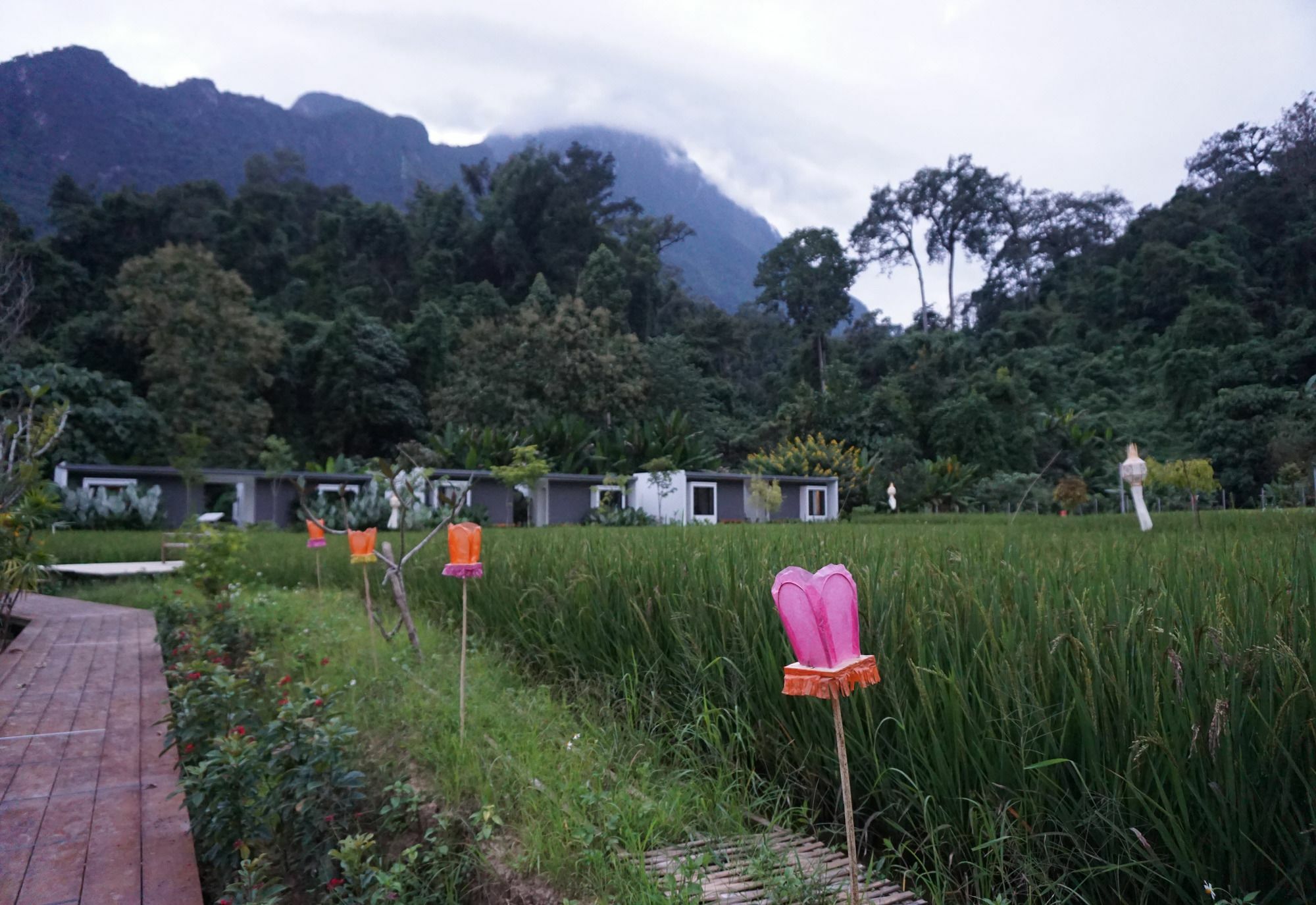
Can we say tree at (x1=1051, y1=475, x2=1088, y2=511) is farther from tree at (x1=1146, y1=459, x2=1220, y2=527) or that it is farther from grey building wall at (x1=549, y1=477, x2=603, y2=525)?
grey building wall at (x1=549, y1=477, x2=603, y2=525)

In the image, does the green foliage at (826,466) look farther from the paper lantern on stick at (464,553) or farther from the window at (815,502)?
the paper lantern on stick at (464,553)

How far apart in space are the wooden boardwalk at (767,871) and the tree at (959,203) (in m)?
51.0

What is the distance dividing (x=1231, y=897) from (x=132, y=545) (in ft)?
51.7

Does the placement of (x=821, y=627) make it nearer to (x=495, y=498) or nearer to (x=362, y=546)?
(x=362, y=546)

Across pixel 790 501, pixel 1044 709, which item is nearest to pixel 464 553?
pixel 1044 709

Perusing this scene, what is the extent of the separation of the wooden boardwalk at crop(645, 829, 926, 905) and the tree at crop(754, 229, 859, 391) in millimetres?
44580

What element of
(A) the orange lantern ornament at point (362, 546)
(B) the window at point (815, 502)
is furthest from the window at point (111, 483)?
(A) the orange lantern ornament at point (362, 546)

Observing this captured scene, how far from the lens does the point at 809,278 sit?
46875 millimetres

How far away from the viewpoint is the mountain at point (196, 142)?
69312 mm

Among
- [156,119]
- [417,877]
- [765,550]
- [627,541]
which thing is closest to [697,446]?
[627,541]

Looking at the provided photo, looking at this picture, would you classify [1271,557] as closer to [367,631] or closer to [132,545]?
[367,631]

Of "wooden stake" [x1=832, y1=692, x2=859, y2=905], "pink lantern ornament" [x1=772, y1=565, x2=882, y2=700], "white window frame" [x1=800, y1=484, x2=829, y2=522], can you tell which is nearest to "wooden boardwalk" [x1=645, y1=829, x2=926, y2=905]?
"wooden stake" [x1=832, y1=692, x2=859, y2=905]

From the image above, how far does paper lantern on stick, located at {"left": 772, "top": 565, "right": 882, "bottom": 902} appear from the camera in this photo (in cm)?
141

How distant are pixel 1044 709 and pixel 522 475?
16.3 metres
